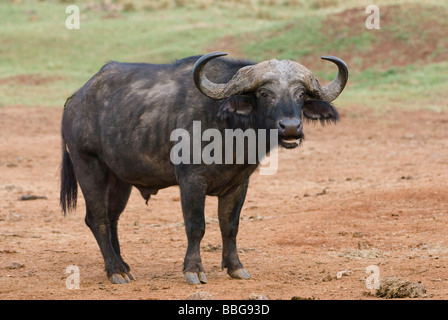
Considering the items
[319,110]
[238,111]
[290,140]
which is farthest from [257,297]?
[319,110]

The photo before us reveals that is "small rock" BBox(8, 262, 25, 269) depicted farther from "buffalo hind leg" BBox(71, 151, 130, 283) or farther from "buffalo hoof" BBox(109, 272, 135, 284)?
"buffalo hoof" BBox(109, 272, 135, 284)

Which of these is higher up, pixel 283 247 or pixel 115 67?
pixel 115 67

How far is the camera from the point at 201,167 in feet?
25.1

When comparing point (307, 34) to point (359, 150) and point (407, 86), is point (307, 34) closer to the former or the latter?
point (407, 86)

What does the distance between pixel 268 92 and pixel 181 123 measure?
932 millimetres

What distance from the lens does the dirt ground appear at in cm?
755

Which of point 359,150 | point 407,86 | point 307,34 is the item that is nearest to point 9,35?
point 307,34

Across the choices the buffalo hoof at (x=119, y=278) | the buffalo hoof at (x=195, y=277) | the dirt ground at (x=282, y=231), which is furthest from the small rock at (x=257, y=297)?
the buffalo hoof at (x=119, y=278)

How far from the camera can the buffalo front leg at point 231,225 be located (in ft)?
26.4

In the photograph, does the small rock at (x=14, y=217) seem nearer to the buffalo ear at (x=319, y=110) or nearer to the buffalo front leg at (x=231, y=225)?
the buffalo front leg at (x=231, y=225)

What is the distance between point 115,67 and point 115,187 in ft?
4.31
